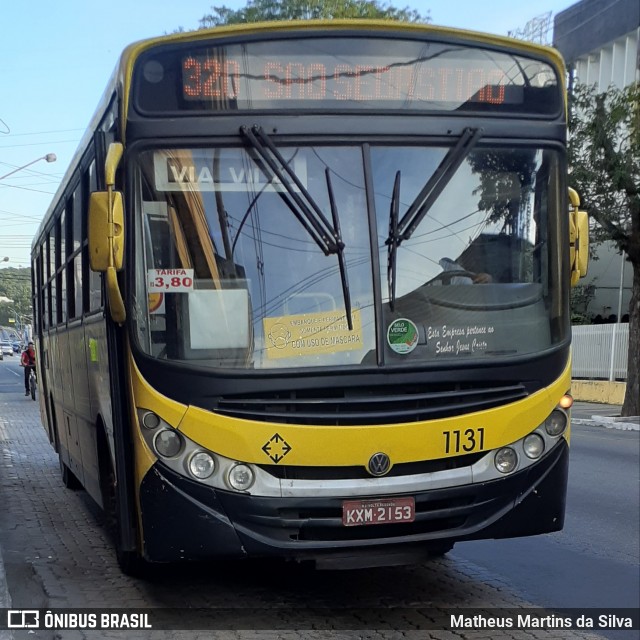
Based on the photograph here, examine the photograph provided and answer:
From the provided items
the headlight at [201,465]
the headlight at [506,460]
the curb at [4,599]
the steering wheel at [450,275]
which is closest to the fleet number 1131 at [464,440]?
the headlight at [506,460]

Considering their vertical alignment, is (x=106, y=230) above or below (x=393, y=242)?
above

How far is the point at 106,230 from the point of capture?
490 cm

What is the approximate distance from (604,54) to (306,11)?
12182mm

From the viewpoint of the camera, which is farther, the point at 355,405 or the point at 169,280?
the point at 169,280

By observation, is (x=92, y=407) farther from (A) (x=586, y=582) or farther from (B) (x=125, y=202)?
(A) (x=586, y=582)

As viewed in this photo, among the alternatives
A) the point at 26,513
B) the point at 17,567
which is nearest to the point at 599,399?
the point at 26,513

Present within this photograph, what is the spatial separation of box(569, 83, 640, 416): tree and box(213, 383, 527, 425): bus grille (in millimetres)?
16247

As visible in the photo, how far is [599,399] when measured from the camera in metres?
27.5

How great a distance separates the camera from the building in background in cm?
3130

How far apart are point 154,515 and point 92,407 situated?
1960mm

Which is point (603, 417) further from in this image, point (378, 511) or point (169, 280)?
point (169, 280)

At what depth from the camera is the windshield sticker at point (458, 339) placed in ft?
16.9

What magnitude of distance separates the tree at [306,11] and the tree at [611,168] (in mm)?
18039

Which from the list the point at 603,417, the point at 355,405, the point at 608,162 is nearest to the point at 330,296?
the point at 355,405
